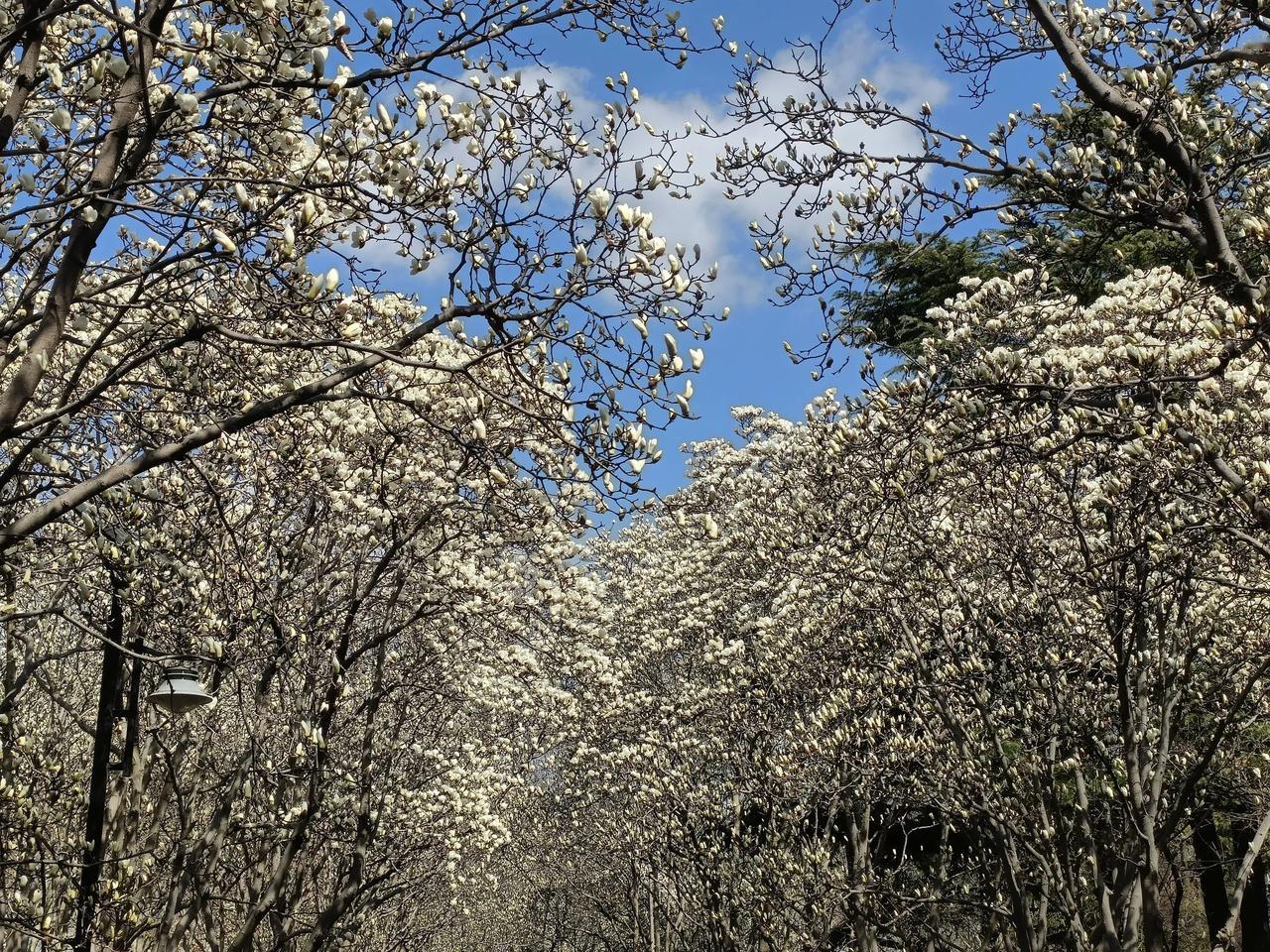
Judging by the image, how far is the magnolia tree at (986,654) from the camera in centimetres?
671

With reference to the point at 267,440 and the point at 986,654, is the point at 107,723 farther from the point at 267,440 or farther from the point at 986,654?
the point at 986,654

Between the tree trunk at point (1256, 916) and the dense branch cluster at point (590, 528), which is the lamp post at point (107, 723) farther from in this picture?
the tree trunk at point (1256, 916)

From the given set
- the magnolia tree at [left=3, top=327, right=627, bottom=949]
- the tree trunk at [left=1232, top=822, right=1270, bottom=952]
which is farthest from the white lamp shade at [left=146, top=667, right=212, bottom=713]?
the tree trunk at [left=1232, top=822, right=1270, bottom=952]

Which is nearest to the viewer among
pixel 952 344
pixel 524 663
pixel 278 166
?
pixel 278 166

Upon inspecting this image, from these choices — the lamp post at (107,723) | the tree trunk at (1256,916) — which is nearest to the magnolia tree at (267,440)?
the lamp post at (107,723)

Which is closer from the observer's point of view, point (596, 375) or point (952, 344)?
point (596, 375)

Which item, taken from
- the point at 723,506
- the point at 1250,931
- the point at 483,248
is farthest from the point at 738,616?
the point at 483,248

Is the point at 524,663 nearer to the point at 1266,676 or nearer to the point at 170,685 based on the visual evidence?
the point at 170,685

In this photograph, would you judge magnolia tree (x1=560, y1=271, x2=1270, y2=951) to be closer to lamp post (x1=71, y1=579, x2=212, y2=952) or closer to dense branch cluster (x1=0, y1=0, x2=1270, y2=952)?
dense branch cluster (x1=0, y1=0, x2=1270, y2=952)

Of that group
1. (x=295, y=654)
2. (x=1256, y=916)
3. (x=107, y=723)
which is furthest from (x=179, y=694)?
(x=1256, y=916)

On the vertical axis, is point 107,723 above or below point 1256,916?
above

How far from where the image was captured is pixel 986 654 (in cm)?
1032

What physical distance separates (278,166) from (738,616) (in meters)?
11.4

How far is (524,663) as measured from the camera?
12219 mm
